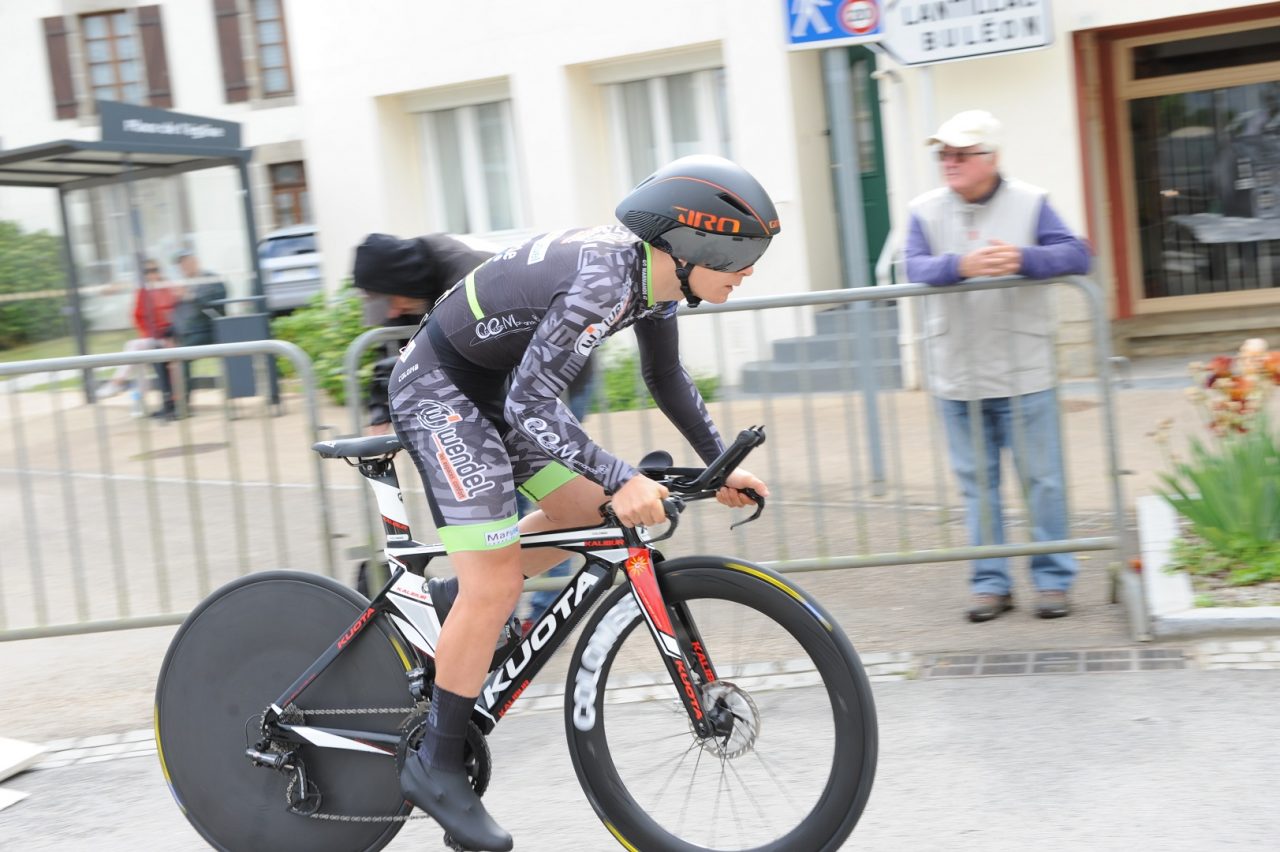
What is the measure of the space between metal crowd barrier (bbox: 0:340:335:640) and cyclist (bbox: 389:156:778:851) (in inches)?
92.7

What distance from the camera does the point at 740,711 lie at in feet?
11.2

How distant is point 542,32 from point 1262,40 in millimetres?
6796

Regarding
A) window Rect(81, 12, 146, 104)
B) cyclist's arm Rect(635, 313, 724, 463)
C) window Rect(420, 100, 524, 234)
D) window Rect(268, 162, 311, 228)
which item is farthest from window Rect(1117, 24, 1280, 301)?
window Rect(81, 12, 146, 104)

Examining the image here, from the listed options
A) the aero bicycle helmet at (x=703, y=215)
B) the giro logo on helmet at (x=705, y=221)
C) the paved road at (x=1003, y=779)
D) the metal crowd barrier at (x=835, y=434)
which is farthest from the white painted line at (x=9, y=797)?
the giro logo on helmet at (x=705, y=221)

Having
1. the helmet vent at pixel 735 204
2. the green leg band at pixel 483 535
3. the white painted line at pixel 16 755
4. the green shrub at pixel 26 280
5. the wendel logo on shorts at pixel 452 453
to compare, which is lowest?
the white painted line at pixel 16 755

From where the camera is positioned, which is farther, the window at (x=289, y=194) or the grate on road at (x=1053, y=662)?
the window at (x=289, y=194)

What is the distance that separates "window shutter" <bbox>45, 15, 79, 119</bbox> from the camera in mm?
29125

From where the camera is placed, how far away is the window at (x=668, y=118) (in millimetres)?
14805

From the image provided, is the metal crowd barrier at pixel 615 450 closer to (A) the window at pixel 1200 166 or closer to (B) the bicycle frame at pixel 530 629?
(B) the bicycle frame at pixel 530 629

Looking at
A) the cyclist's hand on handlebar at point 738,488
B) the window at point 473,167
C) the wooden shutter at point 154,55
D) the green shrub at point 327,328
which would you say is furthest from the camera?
the wooden shutter at point 154,55

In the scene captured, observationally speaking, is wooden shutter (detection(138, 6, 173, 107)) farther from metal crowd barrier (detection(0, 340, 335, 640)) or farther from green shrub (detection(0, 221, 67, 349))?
metal crowd barrier (detection(0, 340, 335, 640))

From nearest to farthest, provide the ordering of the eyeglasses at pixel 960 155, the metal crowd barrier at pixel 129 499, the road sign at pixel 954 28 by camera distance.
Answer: the eyeglasses at pixel 960 155 → the metal crowd barrier at pixel 129 499 → the road sign at pixel 954 28

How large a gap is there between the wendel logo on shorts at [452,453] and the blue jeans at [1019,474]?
2799 millimetres

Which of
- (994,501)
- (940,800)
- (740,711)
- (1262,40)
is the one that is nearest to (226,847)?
(740,711)
